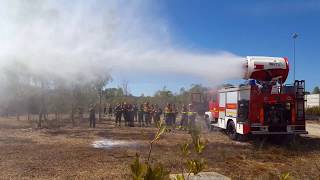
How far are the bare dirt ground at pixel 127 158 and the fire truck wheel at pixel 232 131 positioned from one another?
354 mm

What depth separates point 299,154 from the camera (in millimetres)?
16953

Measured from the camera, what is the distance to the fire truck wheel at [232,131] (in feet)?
68.7

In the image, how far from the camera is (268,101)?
1892 centimetres

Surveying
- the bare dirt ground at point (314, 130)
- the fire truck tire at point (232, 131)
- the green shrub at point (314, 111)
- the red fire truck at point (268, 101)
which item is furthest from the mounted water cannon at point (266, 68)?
the green shrub at point (314, 111)

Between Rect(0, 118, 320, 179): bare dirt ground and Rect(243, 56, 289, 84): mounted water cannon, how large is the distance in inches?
106

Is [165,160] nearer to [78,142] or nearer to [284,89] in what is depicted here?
[78,142]

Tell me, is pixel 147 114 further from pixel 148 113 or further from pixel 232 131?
pixel 232 131

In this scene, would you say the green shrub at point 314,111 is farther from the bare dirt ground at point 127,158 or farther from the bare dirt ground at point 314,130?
the bare dirt ground at point 127,158

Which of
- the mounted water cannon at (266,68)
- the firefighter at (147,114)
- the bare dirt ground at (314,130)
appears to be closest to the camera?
the mounted water cannon at (266,68)

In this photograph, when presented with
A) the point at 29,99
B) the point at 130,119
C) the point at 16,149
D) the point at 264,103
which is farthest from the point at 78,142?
the point at 29,99

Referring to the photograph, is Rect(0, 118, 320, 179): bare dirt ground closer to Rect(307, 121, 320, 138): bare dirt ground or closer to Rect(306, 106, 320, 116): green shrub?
Rect(307, 121, 320, 138): bare dirt ground

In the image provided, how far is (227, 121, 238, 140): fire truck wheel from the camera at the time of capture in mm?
20948

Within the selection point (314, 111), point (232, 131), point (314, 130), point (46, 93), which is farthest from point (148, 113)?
point (314, 111)

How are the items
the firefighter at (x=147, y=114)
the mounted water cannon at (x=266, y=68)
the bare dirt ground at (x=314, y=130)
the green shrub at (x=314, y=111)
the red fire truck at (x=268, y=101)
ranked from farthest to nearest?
the green shrub at (x=314, y=111) < the firefighter at (x=147, y=114) < the bare dirt ground at (x=314, y=130) < the mounted water cannon at (x=266, y=68) < the red fire truck at (x=268, y=101)
